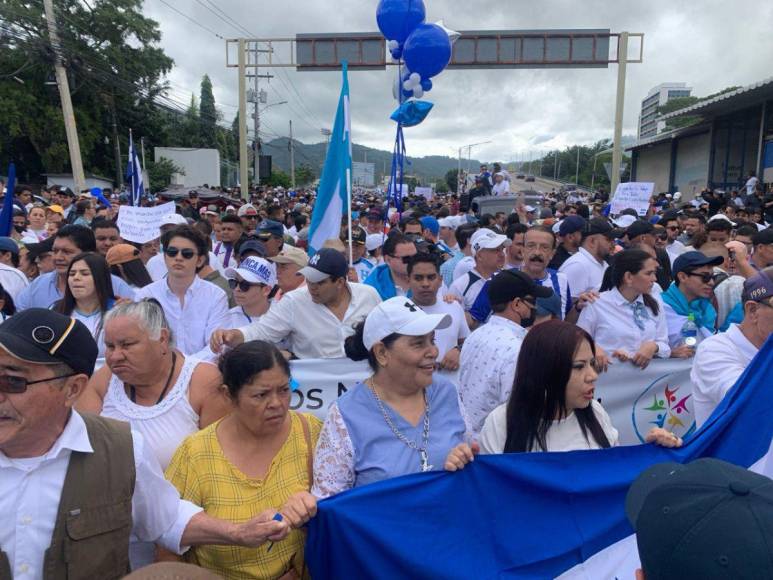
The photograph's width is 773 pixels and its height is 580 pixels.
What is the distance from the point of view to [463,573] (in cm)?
245

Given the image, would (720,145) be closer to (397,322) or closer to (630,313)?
(630,313)

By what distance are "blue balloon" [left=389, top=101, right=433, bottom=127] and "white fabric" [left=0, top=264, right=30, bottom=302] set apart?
523 cm

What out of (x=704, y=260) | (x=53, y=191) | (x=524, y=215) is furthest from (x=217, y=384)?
(x=53, y=191)

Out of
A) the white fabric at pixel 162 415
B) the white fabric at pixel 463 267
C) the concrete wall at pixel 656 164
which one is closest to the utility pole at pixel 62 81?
the white fabric at pixel 463 267

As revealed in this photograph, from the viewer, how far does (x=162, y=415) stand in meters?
2.80

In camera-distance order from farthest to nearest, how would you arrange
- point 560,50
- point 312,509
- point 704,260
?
1. point 560,50
2. point 704,260
3. point 312,509

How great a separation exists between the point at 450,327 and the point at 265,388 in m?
2.12

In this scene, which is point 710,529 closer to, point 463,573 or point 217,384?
point 463,573

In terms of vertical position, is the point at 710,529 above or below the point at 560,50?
below

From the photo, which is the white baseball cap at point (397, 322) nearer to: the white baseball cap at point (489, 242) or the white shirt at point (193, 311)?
the white shirt at point (193, 311)

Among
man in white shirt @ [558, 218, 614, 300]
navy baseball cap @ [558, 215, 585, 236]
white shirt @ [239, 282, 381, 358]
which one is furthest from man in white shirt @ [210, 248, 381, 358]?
navy baseball cap @ [558, 215, 585, 236]

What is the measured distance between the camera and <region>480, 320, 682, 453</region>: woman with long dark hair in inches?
103

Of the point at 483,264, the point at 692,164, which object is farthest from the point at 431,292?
the point at 692,164

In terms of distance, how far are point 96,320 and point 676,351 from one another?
4.05 metres
